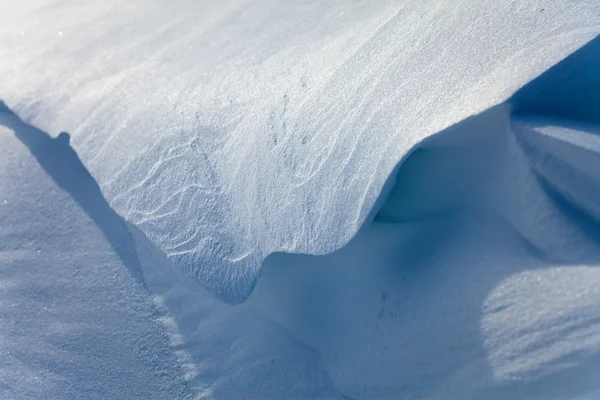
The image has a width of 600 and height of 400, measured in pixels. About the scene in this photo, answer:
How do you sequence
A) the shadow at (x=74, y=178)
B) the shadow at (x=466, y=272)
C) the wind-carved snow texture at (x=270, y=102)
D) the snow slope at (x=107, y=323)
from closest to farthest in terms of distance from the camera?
the shadow at (x=466, y=272), the wind-carved snow texture at (x=270, y=102), the snow slope at (x=107, y=323), the shadow at (x=74, y=178)

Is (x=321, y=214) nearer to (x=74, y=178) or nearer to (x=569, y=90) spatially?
(x=569, y=90)

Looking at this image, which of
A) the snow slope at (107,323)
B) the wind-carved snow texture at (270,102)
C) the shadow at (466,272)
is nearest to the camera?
the shadow at (466,272)

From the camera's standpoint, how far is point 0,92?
6.16 ft

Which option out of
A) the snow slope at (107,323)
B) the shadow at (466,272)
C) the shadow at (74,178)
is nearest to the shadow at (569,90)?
the shadow at (466,272)

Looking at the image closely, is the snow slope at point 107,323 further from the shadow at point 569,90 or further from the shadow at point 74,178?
the shadow at point 569,90

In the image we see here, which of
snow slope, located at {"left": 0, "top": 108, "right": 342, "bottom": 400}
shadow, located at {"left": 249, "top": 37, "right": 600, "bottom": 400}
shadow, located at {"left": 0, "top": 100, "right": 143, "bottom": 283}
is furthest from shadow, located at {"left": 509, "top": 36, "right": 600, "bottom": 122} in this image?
shadow, located at {"left": 0, "top": 100, "right": 143, "bottom": 283}

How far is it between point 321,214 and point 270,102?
396mm

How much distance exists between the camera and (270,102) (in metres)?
1.50

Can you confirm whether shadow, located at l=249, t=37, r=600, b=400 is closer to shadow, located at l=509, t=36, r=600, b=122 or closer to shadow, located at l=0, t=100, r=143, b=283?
shadow, located at l=509, t=36, r=600, b=122

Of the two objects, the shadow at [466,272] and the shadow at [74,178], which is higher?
the shadow at [74,178]

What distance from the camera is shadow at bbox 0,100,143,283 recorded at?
1.63 m

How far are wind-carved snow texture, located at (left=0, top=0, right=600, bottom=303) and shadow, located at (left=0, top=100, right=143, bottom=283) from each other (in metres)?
0.07

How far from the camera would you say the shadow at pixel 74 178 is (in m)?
1.63

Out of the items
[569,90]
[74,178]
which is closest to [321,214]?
[569,90]
